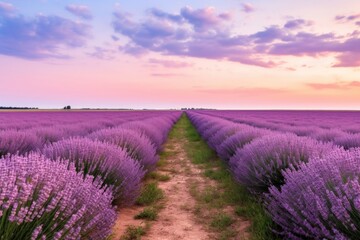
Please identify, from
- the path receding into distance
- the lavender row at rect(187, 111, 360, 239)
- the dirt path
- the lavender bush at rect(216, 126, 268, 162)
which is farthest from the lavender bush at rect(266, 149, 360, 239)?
the lavender bush at rect(216, 126, 268, 162)

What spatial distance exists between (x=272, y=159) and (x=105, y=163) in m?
2.32

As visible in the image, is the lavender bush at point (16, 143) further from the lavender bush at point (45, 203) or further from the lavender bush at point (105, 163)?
the lavender bush at point (45, 203)

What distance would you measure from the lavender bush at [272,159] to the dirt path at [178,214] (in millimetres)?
1009

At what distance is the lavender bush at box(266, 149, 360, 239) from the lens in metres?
2.24

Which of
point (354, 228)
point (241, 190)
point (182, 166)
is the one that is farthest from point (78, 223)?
point (182, 166)

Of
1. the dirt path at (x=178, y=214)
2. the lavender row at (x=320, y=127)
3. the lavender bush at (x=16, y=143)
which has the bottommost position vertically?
the dirt path at (x=178, y=214)

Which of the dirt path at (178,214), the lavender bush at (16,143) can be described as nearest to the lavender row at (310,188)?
the dirt path at (178,214)

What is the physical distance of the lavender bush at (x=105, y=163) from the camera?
4234 mm

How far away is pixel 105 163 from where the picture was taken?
4363 millimetres

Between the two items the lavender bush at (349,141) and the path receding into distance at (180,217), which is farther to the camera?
the lavender bush at (349,141)

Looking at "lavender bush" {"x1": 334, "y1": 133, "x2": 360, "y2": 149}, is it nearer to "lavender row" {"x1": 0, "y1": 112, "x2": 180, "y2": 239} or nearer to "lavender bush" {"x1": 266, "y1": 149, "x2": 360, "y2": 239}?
"lavender bush" {"x1": 266, "y1": 149, "x2": 360, "y2": 239}

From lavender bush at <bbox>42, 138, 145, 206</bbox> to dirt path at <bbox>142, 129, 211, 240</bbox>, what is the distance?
587mm

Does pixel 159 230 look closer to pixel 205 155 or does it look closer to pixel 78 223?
pixel 78 223

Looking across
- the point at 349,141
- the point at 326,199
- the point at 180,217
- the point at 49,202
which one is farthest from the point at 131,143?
the point at 349,141
